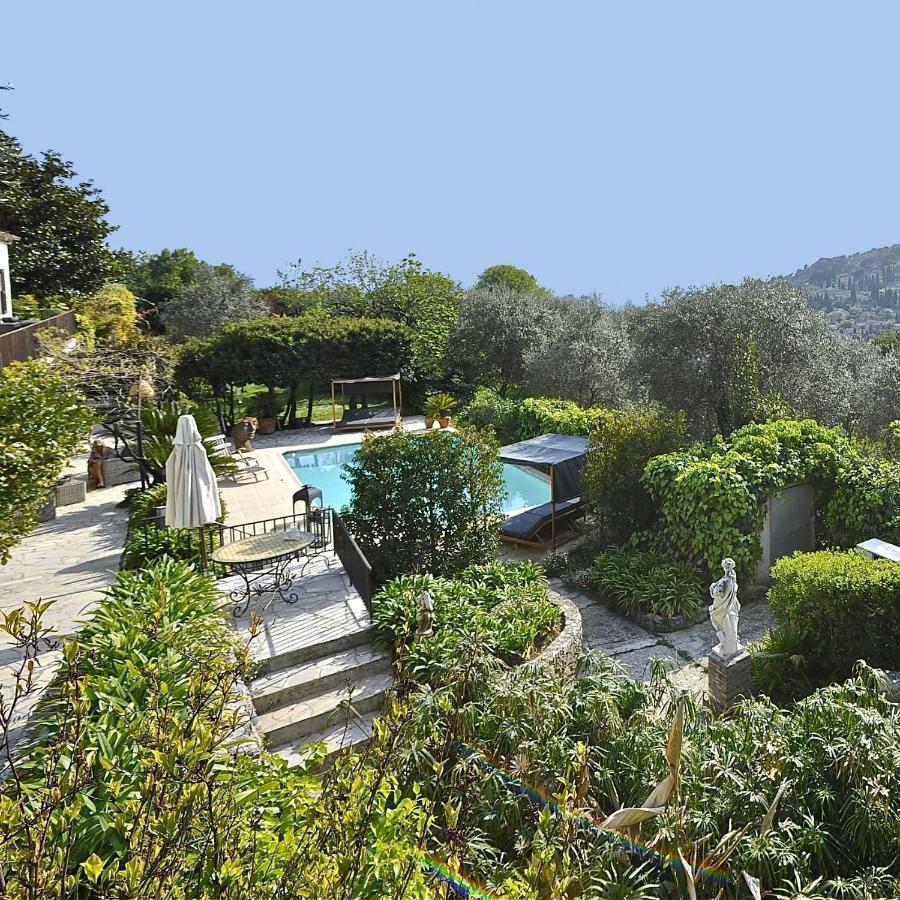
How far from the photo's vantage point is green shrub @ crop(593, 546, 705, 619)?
9.62 meters

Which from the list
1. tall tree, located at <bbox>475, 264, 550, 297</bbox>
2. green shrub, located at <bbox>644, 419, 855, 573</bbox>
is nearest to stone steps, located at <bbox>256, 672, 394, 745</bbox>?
green shrub, located at <bbox>644, 419, 855, 573</bbox>

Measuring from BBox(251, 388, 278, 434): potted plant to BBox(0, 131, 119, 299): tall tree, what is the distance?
1074cm

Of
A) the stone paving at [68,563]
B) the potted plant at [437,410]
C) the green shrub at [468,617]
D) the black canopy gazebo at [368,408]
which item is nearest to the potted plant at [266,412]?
the black canopy gazebo at [368,408]

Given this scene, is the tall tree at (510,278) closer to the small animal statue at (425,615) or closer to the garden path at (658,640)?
the garden path at (658,640)

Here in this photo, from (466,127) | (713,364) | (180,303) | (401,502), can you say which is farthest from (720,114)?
(401,502)

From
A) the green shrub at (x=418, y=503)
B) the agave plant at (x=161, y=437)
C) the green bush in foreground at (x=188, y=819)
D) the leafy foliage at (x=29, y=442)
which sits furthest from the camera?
the agave plant at (x=161, y=437)

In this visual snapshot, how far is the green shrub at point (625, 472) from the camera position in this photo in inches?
456

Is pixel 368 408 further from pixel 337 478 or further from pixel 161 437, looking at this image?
pixel 161 437

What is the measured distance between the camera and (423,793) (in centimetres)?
505

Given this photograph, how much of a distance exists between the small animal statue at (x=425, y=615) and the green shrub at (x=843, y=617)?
4.48 m

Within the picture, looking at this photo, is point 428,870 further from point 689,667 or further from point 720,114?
point 720,114

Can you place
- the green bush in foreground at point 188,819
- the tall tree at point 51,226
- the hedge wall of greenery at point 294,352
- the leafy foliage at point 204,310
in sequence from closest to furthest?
the green bush in foreground at point 188,819 → the hedge wall of greenery at point 294,352 → the tall tree at point 51,226 → the leafy foliage at point 204,310

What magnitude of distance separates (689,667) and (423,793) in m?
4.69

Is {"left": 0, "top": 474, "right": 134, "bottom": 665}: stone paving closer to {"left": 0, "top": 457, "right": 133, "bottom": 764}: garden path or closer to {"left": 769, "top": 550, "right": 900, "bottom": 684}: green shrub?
{"left": 0, "top": 457, "right": 133, "bottom": 764}: garden path
